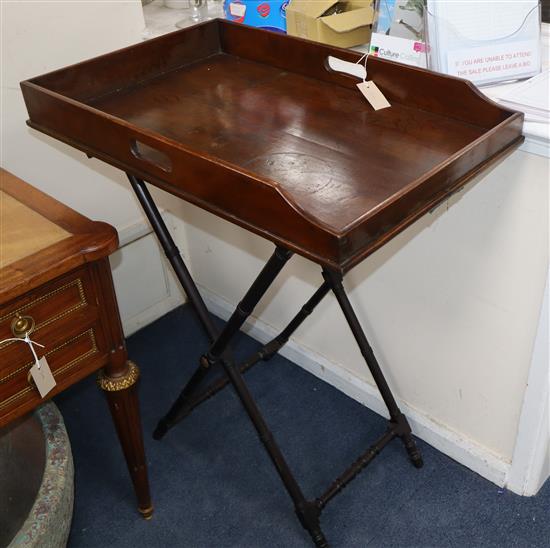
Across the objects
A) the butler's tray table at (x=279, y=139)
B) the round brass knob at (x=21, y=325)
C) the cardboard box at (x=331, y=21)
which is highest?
the cardboard box at (x=331, y=21)

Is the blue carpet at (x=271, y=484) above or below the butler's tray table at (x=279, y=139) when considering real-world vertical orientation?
below

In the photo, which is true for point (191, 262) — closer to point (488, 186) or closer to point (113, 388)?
point (113, 388)

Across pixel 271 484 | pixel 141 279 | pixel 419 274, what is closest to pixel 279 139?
pixel 419 274

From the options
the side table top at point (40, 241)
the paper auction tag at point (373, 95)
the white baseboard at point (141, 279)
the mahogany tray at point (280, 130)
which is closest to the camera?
the mahogany tray at point (280, 130)

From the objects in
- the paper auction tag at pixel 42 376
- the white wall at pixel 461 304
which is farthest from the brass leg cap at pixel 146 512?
the white wall at pixel 461 304

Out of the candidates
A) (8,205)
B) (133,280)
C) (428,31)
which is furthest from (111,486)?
(428,31)

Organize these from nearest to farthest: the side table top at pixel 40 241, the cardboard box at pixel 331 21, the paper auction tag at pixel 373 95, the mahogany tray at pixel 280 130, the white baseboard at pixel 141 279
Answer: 1. the mahogany tray at pixel 280 130
2. the side table top at pixel 40 241
3. the paper auction tag at pixel 373 95
4. the cardboard box at pixel 331 21
5. the white baseboard at pixel 141 279

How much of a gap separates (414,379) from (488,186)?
57 cm

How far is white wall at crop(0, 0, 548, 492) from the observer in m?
1.40

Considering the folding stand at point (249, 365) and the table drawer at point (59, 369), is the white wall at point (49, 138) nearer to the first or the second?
the folding stand at point (249, 365)

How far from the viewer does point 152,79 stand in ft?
4.89

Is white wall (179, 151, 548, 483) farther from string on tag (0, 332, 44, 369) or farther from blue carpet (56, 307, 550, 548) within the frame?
string on tag (0, 332, 44, 369)

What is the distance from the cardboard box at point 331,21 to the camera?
1.53m

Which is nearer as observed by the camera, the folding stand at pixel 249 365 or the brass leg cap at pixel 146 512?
the folding stand at pixel 249 365
